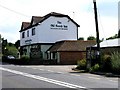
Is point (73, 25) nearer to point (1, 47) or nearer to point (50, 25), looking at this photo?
point (50, 25)

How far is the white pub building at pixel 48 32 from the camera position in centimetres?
6675

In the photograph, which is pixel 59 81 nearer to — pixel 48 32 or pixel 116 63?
pixel 116 63

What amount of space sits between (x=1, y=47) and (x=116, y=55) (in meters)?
70.3

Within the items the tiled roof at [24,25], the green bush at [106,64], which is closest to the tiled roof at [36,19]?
the tiled roof at [24,25]

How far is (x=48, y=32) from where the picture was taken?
67.5m

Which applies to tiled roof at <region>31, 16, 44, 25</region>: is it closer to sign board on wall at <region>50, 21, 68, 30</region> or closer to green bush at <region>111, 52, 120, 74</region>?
sign board on wall at <region>50, 21, 68, 30</region>

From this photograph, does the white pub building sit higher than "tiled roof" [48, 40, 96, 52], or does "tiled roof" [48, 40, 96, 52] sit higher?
the white pub building

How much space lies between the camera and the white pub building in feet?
219

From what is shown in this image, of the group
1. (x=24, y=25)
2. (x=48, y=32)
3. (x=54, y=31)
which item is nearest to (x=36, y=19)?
(x=48, y=32)

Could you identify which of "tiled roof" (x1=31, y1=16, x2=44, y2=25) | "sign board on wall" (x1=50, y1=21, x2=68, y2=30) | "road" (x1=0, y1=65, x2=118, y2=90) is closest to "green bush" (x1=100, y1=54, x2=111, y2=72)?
"road" (x1=0, y1=65, x2=118, y2=90)

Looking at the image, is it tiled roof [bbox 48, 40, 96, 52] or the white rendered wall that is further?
the white rendered wall

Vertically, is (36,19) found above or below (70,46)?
above

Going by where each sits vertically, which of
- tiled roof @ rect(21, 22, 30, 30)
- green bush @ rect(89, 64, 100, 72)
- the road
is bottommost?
the road

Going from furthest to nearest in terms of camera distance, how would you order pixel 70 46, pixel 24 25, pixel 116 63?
1. pixel 24 25
2. pixel 70 46
3. pixel 116 63
